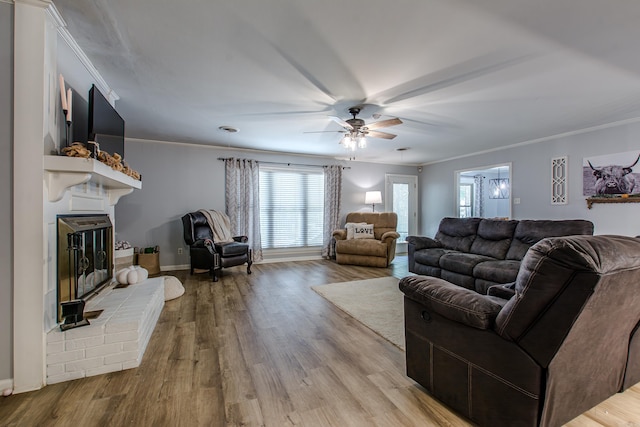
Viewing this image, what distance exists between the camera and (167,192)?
16.6 ft

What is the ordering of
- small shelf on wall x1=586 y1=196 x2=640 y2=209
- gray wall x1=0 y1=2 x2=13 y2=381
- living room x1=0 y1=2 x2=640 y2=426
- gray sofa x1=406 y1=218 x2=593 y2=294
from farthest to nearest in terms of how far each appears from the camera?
living room x1=0 y1=2 x2=640 y2=426 < small shelf on wall x1=586 y1=196 x2=640 y2=209 < gray sofa x1=406 y1=218 x2=593 y2=294 < gray wall x1=0 y1=2 x2=13 y2=381

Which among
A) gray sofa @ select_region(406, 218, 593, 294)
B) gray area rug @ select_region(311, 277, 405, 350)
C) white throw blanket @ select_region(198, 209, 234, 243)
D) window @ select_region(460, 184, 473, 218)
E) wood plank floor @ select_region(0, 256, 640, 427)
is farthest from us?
window @ select_region(460, 184, 473, 218)

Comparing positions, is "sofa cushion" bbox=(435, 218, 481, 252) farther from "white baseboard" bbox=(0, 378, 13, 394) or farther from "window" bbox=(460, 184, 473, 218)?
"white baseboard" bbox=(0, 378, 13, 394)

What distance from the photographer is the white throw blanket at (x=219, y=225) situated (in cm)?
481

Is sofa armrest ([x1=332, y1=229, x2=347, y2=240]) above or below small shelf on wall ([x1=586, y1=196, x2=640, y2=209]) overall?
below

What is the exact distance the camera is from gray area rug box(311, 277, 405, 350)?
261 cm

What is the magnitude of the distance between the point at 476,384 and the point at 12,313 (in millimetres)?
2603

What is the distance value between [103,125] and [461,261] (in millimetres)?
4269

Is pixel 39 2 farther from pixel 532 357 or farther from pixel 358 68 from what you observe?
pixel 532 357

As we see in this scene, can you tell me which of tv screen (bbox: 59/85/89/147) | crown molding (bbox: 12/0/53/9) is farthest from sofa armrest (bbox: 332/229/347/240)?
crown molding (bbox: 12/0/53/9)

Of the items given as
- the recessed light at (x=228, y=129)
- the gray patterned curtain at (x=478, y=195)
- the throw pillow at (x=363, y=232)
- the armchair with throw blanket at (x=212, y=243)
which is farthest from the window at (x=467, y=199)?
the recessed light at (x=228, y=129)

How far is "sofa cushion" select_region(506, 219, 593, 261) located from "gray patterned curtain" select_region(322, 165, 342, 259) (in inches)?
135

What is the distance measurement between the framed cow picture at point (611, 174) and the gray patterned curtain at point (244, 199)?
544 centimetres

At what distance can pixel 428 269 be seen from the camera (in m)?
4.38
